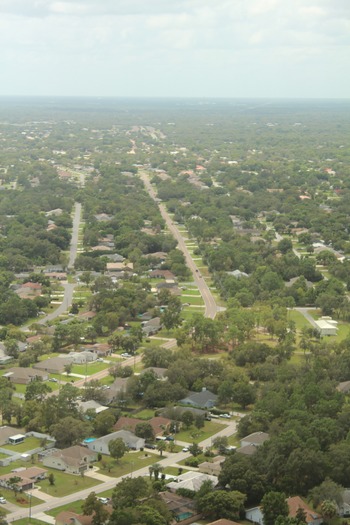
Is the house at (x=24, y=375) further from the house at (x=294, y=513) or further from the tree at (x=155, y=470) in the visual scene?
the house at (x=294, y=513)

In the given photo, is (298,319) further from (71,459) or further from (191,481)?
(191,481)

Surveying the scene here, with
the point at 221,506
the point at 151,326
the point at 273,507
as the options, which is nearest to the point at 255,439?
the point at 221,506

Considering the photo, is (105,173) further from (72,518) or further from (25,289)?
(72,518)

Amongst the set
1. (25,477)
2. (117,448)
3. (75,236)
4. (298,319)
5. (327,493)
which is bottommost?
(298,319)

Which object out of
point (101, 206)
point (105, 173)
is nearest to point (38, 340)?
point (101, 206)

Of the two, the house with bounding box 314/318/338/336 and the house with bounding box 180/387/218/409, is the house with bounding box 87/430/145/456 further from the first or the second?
the house with bounding box 314/318/338/336

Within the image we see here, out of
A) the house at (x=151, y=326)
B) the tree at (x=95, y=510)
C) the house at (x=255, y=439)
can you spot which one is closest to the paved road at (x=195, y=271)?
the house at (x=151, y=326)
